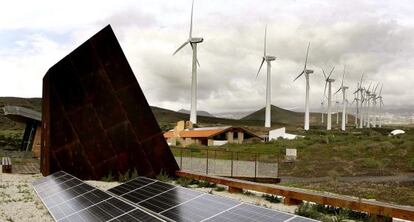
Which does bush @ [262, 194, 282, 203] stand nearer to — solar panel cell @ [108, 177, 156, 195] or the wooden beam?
the wooden beam

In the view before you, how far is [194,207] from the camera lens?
9.81m

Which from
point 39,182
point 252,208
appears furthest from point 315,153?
point 252,208

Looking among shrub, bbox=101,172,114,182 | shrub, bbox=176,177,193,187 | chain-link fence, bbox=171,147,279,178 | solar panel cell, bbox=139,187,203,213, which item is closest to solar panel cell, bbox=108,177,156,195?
solar panel cell, bbox=139,187,203,213

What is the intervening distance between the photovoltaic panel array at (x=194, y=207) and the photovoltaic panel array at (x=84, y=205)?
54 centimetres

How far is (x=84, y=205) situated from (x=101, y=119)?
8295 millimetres

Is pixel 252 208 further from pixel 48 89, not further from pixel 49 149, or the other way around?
pixel 48 89

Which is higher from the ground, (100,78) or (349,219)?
(100,78)

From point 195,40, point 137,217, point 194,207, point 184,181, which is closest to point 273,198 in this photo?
point 184,181

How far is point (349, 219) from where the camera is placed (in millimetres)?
11359

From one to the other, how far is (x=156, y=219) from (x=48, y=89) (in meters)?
13.7

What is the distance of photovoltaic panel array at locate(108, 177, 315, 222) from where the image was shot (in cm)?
838

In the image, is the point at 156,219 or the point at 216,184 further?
the point at 216,184

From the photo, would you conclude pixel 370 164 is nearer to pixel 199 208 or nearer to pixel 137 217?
pixel 199 208

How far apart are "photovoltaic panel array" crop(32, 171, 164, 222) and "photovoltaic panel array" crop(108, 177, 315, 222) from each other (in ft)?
1.78
